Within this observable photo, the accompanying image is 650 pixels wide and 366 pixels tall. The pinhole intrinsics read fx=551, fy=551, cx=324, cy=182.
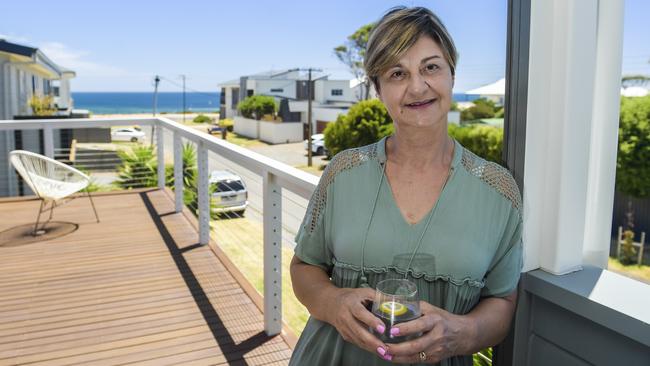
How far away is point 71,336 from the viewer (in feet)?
9.57

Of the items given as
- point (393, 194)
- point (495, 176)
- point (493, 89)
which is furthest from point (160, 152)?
point (495, 176)

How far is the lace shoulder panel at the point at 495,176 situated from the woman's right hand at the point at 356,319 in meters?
0.34

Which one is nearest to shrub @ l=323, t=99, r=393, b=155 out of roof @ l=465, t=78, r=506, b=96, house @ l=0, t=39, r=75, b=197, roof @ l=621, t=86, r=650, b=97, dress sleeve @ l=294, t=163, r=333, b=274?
roof @ l=621, t=86, r=650, b=97

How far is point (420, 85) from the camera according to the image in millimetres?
1137

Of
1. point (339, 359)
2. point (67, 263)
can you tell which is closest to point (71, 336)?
point (67, 263)

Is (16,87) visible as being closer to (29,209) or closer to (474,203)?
(29,209)

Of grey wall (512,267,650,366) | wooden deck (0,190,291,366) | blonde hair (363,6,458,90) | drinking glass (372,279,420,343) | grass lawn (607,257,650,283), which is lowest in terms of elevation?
grass lawn (607,257,650,283)

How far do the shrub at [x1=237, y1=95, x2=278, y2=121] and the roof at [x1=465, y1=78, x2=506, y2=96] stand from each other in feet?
137

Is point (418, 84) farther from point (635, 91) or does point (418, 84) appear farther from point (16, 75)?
point (635, 91)

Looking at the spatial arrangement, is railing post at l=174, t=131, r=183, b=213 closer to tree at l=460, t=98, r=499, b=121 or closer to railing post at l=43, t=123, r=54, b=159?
railing post at l=43, t=123, r=54, b=159

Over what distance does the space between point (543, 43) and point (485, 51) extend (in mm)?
255

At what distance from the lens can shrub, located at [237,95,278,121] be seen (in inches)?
1698

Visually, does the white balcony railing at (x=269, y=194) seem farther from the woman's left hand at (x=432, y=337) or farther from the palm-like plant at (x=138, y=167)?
the palm-like plant at (x=138, y=167)

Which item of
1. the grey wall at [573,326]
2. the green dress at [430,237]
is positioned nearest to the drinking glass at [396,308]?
the green dress at [430,237]
